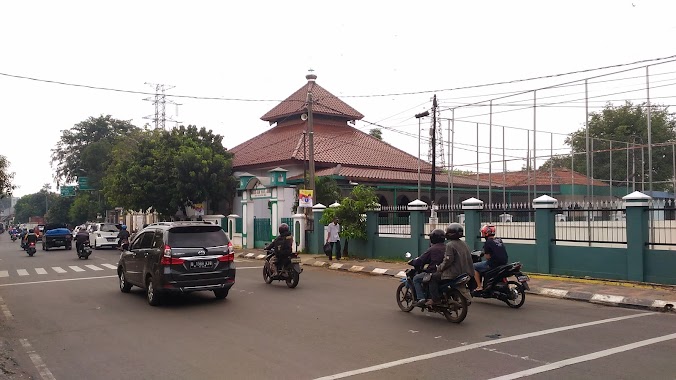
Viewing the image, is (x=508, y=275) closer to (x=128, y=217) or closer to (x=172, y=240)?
(x=172, y=240)

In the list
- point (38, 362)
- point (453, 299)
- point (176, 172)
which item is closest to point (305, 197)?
point (176, 172)

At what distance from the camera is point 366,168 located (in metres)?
34.2

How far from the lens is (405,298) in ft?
32.8

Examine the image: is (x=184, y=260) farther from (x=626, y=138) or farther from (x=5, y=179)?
(x=626, y=138)

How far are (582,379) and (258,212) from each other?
2490cm

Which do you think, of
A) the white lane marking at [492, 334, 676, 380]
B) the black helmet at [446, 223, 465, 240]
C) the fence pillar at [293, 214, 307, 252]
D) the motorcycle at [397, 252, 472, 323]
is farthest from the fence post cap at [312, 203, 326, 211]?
the white lane marking at [492, 334, 676, 380]

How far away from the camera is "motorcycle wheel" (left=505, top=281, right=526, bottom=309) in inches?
416

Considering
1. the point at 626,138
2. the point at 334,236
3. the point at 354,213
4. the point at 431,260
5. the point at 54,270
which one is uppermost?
the point at 626,138

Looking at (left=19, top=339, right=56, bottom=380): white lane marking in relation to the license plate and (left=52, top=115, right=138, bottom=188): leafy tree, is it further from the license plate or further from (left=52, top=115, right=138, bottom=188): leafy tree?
(left=52, top=115, right=138, bottom=188): leafy tree

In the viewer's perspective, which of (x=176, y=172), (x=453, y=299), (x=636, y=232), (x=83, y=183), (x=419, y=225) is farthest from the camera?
(x=83, y=183)

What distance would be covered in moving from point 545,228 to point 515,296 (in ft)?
15.9

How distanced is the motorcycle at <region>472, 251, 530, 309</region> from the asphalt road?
0.77 ft

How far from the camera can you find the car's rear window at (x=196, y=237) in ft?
36.2

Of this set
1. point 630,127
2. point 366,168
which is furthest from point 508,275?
point 630,127
